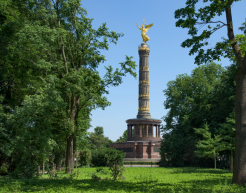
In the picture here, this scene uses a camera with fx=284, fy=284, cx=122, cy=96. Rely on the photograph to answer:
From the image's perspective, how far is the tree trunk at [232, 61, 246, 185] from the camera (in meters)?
10.5

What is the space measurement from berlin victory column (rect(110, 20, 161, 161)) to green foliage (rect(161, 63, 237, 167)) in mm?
12015

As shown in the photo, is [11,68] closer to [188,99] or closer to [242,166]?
[242,166]

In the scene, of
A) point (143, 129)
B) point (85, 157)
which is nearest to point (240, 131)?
point (85, 157)

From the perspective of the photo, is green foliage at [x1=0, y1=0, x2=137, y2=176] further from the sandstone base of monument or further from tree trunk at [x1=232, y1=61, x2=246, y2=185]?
the sandstone base of monument

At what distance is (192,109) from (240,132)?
26621mm

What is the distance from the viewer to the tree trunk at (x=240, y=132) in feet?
34.4

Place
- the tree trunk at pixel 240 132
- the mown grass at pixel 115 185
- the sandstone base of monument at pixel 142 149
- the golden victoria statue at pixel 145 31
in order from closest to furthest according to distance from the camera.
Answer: the mown grass at pixel 115 185, the tree trunk at pixel 240 132, the sandstone base of monument at pixel 142 149, the golden victoria statue at pixel 145 31

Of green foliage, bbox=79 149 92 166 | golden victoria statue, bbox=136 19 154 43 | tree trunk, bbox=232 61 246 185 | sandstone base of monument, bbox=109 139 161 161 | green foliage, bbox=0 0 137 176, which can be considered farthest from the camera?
golden victoria statue, bbox=136 19 154 43

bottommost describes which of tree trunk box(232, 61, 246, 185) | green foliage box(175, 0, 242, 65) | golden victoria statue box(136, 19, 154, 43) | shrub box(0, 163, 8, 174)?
shrub box(0, 163, 8, 174)

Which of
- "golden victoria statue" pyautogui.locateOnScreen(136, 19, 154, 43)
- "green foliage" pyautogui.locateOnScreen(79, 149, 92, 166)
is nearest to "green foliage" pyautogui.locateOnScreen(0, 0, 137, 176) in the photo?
"green foliage" pyautogui.locateOnScreen(79, 149, 92, 166)

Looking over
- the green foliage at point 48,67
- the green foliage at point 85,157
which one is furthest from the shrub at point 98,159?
the green foliage at point 48,67

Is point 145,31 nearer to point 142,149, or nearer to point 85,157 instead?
point 142,149

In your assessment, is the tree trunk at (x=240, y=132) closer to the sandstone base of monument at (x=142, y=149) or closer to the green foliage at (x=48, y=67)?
the green foliage at (x=48, y=67)

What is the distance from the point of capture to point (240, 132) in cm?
1072
